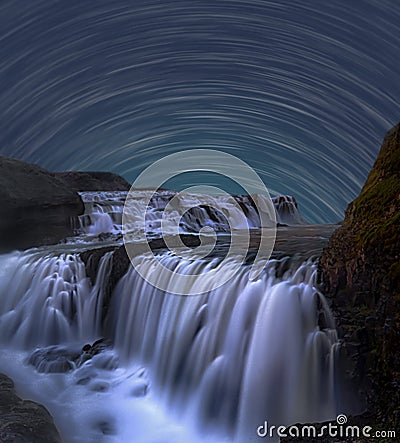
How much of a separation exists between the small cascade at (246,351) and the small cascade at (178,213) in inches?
273

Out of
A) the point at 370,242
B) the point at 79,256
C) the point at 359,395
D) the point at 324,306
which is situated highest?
the point at 79,256

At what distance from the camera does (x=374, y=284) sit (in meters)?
3.21

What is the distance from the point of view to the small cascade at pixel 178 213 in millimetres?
13212

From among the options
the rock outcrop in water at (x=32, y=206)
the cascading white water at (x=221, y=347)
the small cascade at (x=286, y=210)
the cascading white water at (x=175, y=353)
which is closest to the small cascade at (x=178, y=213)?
the small cascade at (x=286, y=210)

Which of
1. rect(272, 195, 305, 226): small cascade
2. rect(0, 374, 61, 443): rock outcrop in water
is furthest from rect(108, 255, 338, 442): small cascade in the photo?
rect(272, 195, 305, 226): small cascade

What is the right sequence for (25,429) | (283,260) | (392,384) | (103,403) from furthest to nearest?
(283,260)
(103,403)
(25,429)
(392,384)

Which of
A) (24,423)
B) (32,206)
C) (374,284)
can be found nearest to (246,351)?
(374,284)

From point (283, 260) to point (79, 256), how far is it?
4.20m

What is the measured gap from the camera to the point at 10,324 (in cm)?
697

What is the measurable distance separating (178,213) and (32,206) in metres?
5.70

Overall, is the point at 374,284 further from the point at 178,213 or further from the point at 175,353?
the point at 178,213

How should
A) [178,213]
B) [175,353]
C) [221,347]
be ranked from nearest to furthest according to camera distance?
[221,347] → [175,353] → [178,213]

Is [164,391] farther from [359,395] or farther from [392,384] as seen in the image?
[392,384]

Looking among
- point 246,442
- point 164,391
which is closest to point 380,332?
point 246,442
